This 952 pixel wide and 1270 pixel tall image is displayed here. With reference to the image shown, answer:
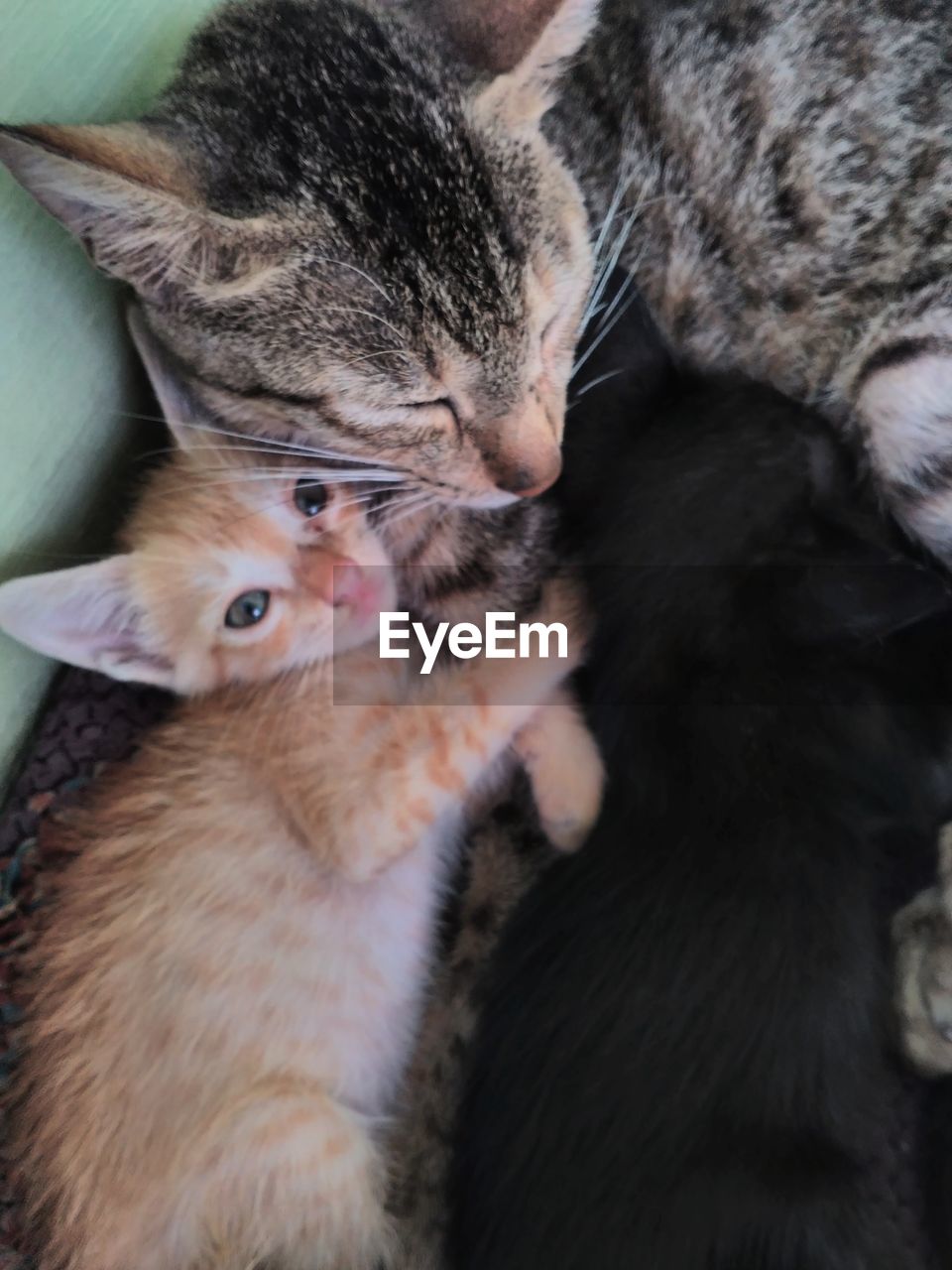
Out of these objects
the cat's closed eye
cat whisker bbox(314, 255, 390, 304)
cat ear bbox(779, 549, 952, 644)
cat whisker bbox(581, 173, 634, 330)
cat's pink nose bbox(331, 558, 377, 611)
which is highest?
cat whisker bbox(314, 255, 390, 304)

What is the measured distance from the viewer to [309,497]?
119 centimetres

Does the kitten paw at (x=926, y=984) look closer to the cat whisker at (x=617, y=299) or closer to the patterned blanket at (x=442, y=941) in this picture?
the patterned blanket at (x=442, y=941)

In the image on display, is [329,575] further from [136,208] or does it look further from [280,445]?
[136,208]

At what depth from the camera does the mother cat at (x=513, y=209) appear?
947mm

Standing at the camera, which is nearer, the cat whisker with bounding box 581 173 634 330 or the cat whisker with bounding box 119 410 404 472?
the cat whisker with bounding box 119 410 404 472

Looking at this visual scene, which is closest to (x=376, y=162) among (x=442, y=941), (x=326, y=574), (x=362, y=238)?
(x=362, y=238)

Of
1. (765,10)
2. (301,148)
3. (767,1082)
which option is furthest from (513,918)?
(765,10)

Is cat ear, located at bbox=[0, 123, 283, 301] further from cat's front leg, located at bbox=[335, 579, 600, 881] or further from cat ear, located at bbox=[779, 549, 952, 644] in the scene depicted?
cat ear, located at bbox=[779, 549, 952, 644]

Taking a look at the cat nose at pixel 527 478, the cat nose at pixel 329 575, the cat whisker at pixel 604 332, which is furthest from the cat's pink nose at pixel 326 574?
the cat whisker at pixel 604 332

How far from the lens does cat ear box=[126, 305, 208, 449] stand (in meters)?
1.11

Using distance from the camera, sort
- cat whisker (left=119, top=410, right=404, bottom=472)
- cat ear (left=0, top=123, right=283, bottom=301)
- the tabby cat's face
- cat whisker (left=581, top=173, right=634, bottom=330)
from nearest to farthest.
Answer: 1. cat ear (left=0, top=123, right=283, bottom=301)
2. the tabby cat's face
3. cat whisker (left=119, top=410, right=404, bottom=472)
4. cat whisker (left=581, top=173, right=634, bottom=330)

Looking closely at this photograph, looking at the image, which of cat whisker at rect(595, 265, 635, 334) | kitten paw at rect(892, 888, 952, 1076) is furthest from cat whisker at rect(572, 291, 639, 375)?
kitten paw at rect(892, 888, 952, 1076)

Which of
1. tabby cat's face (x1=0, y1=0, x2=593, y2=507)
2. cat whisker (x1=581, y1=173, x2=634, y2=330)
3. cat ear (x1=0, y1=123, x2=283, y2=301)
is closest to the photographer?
cat ear (x1=0, y1=123, x2=283, y2=301)

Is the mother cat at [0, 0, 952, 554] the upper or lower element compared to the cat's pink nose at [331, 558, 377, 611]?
upper
